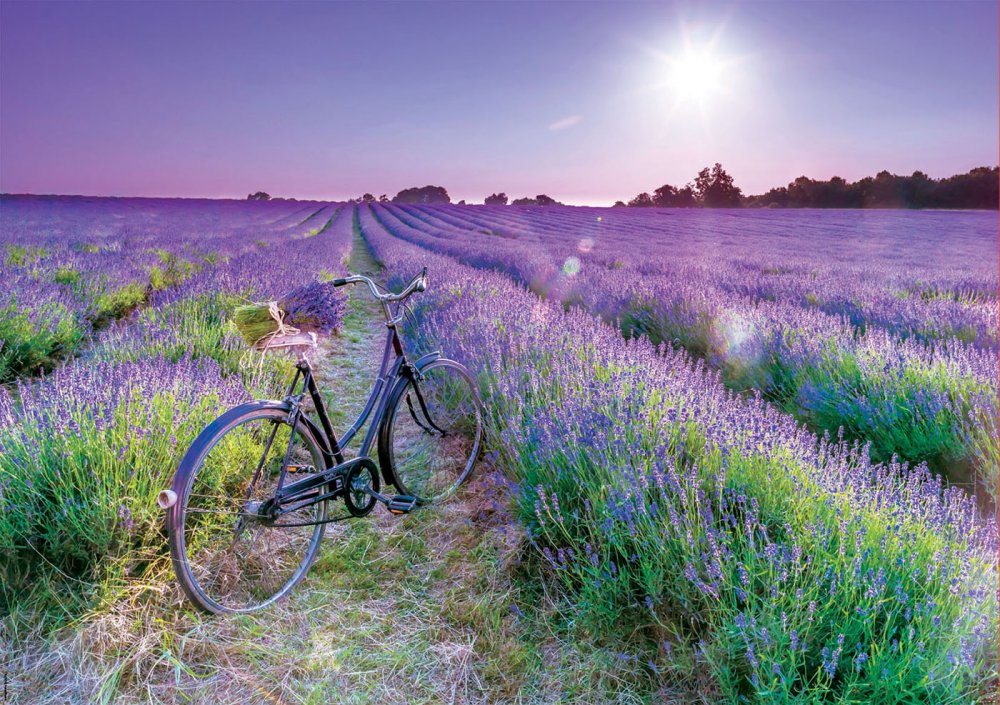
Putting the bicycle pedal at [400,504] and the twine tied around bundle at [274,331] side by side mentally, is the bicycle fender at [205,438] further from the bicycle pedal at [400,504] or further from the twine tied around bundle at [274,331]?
the bicycle pedal at [400,504]

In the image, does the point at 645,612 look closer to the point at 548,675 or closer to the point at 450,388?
the point at 548,675

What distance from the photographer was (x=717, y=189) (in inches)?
2108

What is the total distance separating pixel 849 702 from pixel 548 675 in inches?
32.4

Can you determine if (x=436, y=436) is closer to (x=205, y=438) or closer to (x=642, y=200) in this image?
(x=205, y=438)

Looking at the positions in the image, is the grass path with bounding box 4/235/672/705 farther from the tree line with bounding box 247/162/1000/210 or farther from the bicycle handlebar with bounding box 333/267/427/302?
the tree line with bounding box 247/162/1000/210

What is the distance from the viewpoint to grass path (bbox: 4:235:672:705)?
1.65m

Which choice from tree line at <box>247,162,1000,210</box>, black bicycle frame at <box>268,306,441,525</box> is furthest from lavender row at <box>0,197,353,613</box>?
tree line at <box>247,162,1000,210</box>

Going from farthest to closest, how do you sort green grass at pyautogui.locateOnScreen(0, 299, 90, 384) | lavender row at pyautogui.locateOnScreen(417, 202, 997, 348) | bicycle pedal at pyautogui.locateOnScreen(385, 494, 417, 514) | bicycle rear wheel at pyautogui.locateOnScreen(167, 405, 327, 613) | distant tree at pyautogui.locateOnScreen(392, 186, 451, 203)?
distant tree at pyautogui.locateOnScreen(392, 186, 451, 203)
lavender row at pyautogui.locateOnScreen(417, 202, 997, 348)
green grass at pyautogui.locateOnScreen(0, 299, 90, 384)
bicycle pedal at pyautogui.locateOnScreen(385, 494, 417, 514)
bicycle rear wheel at pyautogui.locateOnScreen(167, 405, 327, 613)

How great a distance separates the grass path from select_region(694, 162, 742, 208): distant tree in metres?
56.1

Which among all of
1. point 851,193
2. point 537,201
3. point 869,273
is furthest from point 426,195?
point 869,273

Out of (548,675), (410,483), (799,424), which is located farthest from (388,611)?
(799,424)

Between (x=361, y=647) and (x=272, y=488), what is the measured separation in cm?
116

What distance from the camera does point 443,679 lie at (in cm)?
174

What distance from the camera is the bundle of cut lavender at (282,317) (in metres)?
1.99
